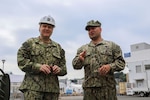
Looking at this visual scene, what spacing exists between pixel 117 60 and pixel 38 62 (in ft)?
3.61

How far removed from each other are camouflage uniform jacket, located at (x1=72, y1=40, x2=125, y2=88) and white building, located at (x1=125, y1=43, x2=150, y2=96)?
31.1 meters

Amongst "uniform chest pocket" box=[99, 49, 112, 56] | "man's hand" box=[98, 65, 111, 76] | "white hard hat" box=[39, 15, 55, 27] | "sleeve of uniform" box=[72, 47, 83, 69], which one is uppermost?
"white hard hat" box=[39, 15, 55, 27]

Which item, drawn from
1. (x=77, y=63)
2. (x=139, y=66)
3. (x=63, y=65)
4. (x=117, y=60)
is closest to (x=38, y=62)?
(x=63, y=65)

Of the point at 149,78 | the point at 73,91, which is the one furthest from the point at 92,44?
the point at 73,91

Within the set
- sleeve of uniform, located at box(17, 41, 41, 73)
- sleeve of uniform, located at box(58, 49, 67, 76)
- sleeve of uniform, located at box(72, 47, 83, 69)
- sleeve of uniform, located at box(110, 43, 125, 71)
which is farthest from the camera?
sleeve of uniform, located at box(72, 47, 83, 69)

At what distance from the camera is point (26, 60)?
361 cm

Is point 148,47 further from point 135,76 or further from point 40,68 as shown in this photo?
point 40,68

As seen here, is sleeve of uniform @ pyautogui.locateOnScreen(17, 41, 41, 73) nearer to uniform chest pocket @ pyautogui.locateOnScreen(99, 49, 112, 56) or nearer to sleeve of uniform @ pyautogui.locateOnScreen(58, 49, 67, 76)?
sleeve of uniform @ pyautogui.locateOnScreen(58, 49, 67, 76)

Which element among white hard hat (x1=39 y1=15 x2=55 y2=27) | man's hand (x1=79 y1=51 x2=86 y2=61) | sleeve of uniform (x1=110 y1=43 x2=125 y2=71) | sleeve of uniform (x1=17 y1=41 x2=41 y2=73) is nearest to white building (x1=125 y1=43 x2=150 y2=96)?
sleeve of uniform (x1=110 y1=43 x2=125 y2=71)

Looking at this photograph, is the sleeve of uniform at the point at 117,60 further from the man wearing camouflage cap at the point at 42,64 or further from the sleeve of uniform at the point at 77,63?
the man wearing camouflage cap at the point at 42,64

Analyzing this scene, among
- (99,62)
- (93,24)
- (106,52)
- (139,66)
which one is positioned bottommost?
(99,62)

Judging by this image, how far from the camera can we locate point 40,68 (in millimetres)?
3521

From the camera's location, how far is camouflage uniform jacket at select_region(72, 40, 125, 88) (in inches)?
155

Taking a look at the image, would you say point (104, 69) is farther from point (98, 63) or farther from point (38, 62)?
point (38, 62)
